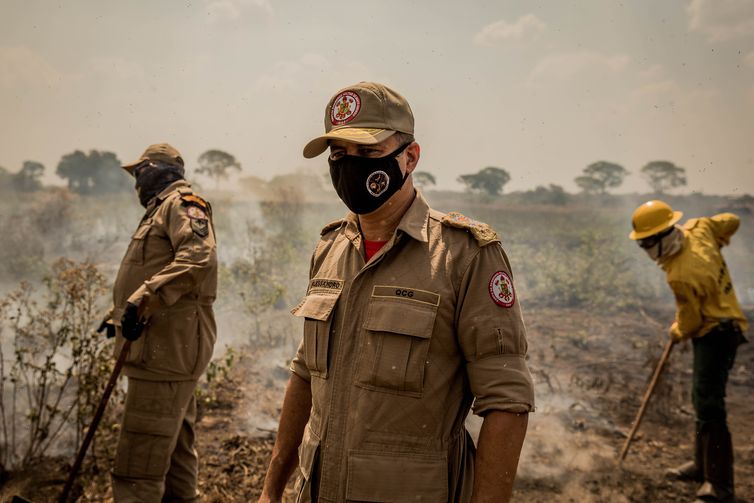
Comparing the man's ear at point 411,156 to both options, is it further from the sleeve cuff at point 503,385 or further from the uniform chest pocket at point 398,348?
the sleeve cuff at point 503,385

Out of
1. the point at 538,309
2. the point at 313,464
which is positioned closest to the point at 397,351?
the point at 313,464

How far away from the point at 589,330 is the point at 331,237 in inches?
278

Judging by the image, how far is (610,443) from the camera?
4898mm

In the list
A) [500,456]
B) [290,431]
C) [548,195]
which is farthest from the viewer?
[548,195]

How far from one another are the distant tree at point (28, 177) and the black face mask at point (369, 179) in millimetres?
8121

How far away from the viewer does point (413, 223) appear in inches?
66.8

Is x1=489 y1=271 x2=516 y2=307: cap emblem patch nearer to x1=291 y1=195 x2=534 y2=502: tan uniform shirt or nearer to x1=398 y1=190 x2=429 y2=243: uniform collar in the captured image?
x1=291 y1=195 x2=534 y2=502: tan uniform shirt

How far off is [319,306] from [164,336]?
6.44 feet

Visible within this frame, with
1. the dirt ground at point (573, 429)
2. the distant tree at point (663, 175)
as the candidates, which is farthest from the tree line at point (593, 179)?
the dirt ground at point (573, 429)

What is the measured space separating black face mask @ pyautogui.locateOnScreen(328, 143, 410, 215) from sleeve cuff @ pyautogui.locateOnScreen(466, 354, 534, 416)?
62 cm

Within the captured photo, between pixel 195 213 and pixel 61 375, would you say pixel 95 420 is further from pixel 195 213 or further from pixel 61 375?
pixel 195 213

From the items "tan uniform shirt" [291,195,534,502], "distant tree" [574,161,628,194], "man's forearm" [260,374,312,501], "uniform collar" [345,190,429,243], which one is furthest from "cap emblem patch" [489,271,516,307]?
"distant tree" [574,161,628,194]

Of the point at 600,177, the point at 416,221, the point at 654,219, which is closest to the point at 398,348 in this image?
the point at 416,221

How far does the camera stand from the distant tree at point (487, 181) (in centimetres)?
1268
